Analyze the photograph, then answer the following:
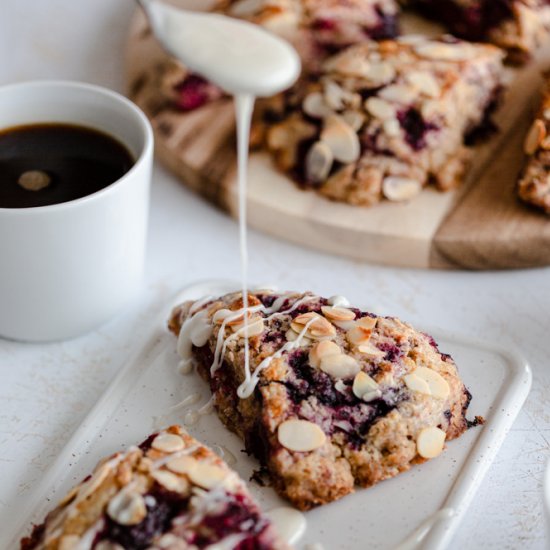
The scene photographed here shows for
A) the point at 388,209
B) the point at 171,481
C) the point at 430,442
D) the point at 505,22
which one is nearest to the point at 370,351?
the point at 430,442

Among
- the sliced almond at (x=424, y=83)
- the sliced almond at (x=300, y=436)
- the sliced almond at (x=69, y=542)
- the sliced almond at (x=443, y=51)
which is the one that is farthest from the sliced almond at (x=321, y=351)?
the sliced almond at (x=443, y=51)

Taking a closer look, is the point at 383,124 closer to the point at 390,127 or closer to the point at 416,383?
the point at 390,127

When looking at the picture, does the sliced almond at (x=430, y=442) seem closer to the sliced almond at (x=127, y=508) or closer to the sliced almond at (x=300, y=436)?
the sliced almond at (x=300, y=436)

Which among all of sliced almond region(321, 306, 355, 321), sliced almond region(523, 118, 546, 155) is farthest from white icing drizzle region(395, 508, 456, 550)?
sliced almond region(523, 118, 546, 155)

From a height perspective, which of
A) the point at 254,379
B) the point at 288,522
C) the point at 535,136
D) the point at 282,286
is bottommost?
the point at 282,286

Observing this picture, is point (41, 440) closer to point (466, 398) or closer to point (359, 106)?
point (466, 398)

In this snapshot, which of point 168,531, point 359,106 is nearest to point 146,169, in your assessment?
point 359,106
